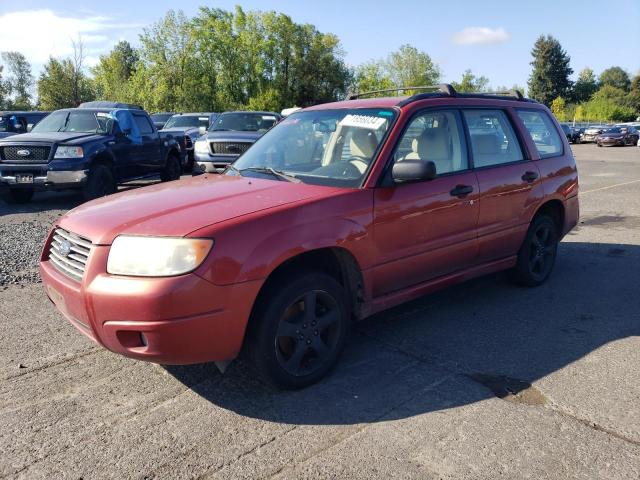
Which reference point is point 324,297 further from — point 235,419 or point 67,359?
point 67,359

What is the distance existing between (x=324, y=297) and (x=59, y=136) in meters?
8.64

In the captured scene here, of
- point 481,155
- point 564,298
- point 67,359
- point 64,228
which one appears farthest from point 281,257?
point 564,298

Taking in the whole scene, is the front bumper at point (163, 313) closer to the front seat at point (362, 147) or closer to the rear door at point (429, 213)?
the rear door at point (429, 213)

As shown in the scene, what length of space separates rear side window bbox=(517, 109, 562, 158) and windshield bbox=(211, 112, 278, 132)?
8.81m

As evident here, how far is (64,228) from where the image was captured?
346 centimetres

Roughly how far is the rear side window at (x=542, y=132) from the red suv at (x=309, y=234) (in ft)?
0.12

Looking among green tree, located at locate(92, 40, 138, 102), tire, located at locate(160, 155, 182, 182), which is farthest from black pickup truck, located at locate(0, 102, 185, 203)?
green tree, located at locate(92, 40, 138, 102)

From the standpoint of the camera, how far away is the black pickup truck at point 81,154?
32.1ft

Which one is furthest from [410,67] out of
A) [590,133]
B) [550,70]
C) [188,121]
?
[188,121]

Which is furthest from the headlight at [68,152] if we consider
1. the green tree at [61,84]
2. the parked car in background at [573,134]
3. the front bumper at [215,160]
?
the parked car in background at [573,134]

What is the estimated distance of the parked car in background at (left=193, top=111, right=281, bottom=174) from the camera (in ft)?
40.3

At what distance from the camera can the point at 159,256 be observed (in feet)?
9.52

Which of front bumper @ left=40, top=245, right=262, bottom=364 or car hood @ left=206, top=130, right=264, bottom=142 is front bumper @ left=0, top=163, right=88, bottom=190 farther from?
front bumper @ left=40, top=245, right=262, bottom=364

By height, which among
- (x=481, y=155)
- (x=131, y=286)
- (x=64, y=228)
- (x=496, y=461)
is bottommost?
(x=496, y=461)
